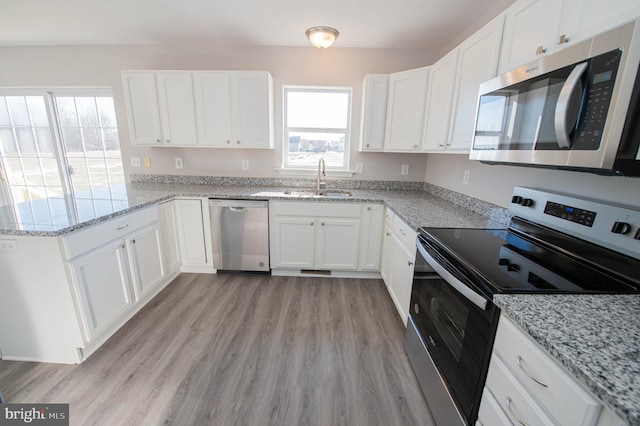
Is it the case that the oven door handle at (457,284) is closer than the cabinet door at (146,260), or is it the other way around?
the oven door handle at (457,284)

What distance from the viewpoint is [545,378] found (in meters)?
0.69

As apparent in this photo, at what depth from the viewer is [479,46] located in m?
1.63

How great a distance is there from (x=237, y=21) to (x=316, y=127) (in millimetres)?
1270

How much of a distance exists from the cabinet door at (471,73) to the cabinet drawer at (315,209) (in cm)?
107

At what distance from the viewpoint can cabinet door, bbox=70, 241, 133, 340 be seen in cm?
161

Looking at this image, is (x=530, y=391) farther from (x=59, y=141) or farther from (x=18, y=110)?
(x=18, y=110)

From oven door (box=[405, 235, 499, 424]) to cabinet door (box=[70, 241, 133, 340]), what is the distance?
2117 millimetres

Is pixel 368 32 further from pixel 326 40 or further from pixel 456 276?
pixel 456 276

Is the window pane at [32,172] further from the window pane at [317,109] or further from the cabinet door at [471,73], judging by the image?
the cabinet door at [471,73]

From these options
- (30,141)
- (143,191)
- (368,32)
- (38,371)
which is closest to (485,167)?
(368,32)

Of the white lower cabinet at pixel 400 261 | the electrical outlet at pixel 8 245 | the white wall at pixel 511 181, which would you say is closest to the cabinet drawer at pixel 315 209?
the white lower cabinet at pixel 400 261

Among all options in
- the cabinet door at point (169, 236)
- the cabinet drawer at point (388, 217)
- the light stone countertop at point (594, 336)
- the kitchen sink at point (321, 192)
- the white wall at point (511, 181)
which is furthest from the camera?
the kitchen sink at point (321, 192)

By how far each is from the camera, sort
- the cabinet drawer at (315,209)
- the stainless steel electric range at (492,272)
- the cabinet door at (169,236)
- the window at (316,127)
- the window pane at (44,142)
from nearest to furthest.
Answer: the stainless steel electric range at (492,272), the cabinet door at (169,236), the cabinet drawer at (315,209), the window at (316,127), the window pane at (44,142)

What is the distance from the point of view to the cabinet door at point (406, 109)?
7.98ft
